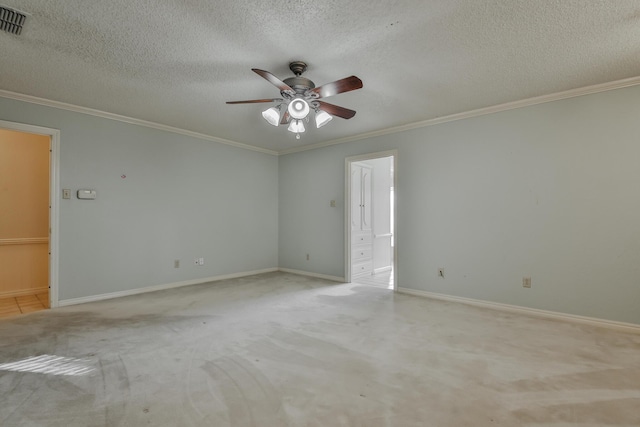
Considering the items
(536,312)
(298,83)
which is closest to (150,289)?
(298,83)

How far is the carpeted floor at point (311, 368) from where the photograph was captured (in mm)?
1742

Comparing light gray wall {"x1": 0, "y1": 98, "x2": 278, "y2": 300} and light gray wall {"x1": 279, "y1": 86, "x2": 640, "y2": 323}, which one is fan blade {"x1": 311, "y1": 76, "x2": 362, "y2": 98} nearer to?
light gray wall {"x1": 279, "y1": 86, "x2": 640, "y2": 323}

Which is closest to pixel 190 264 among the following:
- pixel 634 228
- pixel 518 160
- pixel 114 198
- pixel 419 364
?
pixel 114 198

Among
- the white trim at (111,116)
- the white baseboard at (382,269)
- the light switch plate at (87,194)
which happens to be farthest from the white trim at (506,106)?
the light switch plate at (87,194)

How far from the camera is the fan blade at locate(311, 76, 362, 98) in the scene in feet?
7.79

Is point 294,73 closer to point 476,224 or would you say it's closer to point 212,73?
point 212,73

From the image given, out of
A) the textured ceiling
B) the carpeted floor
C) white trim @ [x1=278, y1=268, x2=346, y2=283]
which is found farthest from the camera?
white trim @ [x1=278, y1=268, x2=346, y2=283]

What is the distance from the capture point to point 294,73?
9.23 feet

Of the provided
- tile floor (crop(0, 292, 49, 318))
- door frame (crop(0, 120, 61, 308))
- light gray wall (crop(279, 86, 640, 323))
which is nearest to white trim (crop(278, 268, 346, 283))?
light gray wall (crop(279, 86, 640, 323))

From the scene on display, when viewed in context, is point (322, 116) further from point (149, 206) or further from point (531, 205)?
point (149, 206)

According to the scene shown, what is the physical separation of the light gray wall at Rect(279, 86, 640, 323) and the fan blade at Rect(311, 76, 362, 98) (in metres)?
2.26

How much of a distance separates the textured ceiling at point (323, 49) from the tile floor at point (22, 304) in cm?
253

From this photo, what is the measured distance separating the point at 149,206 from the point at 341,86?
352cm

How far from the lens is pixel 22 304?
13.0 ft
